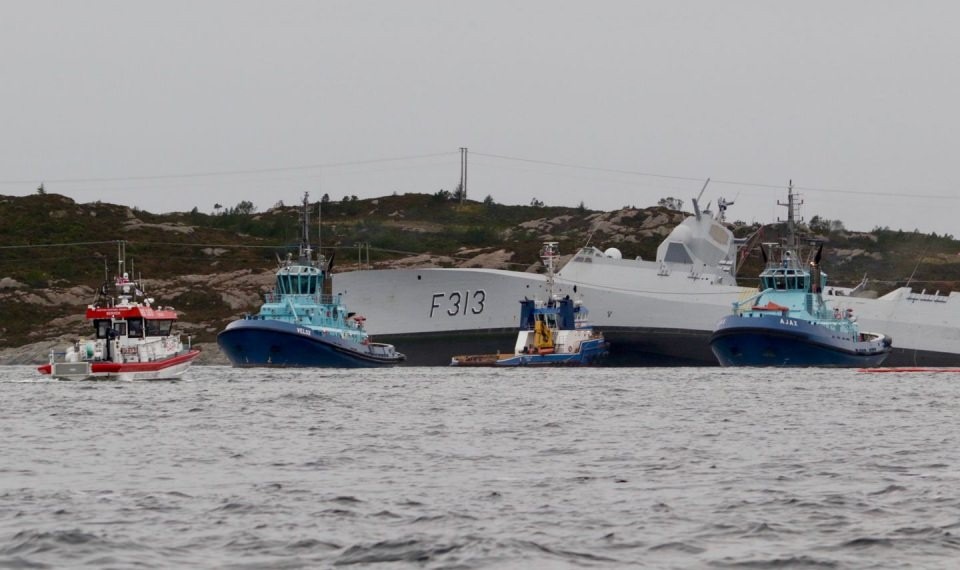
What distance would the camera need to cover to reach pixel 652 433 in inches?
1307

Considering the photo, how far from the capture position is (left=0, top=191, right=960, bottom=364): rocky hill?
11275cm

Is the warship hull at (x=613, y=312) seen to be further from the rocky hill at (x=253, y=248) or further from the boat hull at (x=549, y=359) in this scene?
the rocky hill at (x=253, y=248)

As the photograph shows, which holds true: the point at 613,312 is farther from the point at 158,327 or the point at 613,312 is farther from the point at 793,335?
the point at 158,327

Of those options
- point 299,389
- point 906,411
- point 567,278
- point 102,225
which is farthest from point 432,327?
point 102,225

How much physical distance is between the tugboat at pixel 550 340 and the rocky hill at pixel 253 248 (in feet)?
80.6

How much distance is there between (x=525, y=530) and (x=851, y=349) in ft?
214

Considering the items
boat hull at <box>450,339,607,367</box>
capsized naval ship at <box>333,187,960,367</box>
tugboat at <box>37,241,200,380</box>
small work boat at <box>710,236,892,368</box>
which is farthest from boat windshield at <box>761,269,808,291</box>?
tugboat at <box>37,241,200,380</box>

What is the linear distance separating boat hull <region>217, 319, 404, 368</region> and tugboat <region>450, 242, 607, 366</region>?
7.14m

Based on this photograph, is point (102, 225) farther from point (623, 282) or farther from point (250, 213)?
point (623, 282)

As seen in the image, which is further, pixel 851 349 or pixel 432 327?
pixel 432 327

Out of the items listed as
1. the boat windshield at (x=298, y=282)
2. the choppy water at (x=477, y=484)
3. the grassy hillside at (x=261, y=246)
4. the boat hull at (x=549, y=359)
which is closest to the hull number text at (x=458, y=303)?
the boat hull at (x=549, y=359)

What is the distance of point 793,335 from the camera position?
80.1 metres

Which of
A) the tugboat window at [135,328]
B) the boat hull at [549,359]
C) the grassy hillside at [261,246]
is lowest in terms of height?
the boat hull at [549,359]

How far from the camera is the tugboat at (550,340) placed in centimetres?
8038
